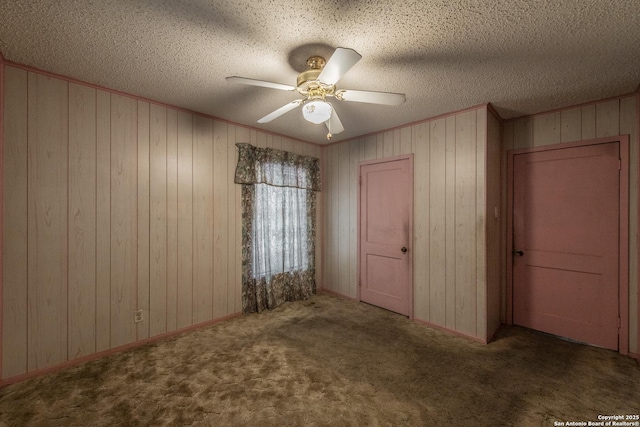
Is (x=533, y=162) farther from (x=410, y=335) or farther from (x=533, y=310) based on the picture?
(x=410, y=335)

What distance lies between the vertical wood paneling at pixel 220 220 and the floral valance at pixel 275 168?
20cm

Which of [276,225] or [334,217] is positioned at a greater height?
[334,217]

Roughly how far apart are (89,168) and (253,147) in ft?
5.60

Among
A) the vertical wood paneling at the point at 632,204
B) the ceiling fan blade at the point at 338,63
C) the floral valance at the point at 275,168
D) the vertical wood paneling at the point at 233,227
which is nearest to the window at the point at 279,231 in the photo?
the floral valance at the point at 275,168

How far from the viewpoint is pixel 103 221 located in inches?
98.0

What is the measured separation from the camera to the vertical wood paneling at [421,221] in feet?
10.8

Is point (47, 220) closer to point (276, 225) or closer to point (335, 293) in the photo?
point (276, 225)

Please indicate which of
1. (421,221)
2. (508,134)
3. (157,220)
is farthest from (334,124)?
(508,134)

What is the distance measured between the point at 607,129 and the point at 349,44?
2747mm

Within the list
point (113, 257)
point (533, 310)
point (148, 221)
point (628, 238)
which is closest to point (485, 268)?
point (533, 310)

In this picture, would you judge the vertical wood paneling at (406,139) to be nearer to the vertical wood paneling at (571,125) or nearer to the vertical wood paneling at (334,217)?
the vertical wood paneling at (334,217)

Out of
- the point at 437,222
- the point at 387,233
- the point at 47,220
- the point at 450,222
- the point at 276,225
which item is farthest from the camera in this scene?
the point at 276,225

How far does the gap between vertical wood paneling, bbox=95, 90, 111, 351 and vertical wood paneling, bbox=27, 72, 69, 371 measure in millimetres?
213

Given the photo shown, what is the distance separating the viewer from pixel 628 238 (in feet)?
8.41
